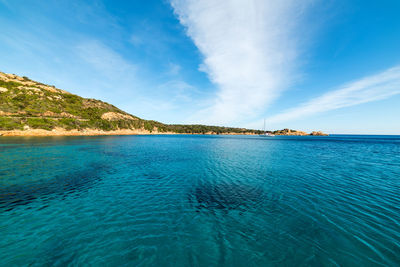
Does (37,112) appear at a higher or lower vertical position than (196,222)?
higher

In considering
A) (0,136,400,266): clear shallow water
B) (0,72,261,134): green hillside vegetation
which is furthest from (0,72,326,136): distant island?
(0,136,400,266): clear shallow water

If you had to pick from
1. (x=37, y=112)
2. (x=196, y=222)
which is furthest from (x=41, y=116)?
(x=196, y=222)

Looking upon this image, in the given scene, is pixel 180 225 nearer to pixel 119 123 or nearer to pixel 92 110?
pixel 119 123

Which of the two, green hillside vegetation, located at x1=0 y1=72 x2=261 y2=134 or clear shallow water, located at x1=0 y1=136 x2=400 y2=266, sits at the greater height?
green hillside vegetation, located at x1=0 y1=72 x2=261 y2=134

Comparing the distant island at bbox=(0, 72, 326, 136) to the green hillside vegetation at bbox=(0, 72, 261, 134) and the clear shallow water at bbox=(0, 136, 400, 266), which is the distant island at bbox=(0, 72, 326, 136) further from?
the clear shallow water at bbox=(0, 136, 400, 266)

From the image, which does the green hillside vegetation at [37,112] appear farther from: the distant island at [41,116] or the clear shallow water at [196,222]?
the clear shallow water at [196,222]

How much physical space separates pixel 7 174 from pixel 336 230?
33.1 metres

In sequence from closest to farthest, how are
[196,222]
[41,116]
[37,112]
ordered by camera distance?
[196,222] → [41,116] → [37,112]

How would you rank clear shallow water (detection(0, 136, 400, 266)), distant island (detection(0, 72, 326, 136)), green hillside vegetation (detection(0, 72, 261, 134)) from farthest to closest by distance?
green hillside vegetation (detection(0, 72, 261, 134)) → distant island (detection(0, 72, 326, 136)) → clear shallow water (detection(0, 136, 400, 266))

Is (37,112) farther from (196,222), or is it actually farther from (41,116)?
(196,222)

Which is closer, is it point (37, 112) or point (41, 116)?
point (41, 116)

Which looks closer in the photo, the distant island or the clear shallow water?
the clear shallow water

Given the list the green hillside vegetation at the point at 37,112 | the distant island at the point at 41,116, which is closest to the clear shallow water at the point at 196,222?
the distant island at the point at 41,116

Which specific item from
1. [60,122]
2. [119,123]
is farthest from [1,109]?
[119,123]
